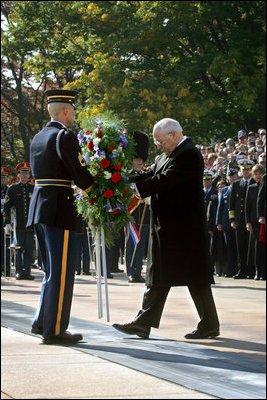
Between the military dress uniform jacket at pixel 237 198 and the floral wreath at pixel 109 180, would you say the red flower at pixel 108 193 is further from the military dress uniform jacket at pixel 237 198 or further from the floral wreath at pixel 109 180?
the military dress uniform jacket at pixel 237 198

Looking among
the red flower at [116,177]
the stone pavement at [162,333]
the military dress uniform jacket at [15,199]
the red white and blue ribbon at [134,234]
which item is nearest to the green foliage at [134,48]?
the red flower at [116,177]

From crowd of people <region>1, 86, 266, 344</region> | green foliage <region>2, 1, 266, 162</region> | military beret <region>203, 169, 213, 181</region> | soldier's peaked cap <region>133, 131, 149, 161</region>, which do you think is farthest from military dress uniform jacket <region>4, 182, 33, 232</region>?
soldier's peaked cap <region>133, 131, 149, 161</region>

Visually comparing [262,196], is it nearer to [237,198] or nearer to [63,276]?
[63,276]

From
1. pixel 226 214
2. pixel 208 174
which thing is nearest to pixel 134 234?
pixel 208 174

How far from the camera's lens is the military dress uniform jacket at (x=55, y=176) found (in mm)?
5172

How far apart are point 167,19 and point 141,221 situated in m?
1.47

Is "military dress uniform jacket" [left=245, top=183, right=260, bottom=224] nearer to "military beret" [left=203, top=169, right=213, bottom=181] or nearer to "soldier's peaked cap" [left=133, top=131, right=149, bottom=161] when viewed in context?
"military beret" [left=203, top=169, right=213, bottom=181]

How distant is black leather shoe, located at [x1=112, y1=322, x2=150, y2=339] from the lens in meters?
5.53

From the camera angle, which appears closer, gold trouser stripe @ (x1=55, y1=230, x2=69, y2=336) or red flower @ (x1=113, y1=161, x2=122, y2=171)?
red flower @ (x1=113, y1=161, x2=122, y2=171)

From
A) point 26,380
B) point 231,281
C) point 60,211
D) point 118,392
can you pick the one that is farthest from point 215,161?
point 26,380

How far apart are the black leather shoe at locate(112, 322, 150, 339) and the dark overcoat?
1.96 ft

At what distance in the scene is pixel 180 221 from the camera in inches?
185

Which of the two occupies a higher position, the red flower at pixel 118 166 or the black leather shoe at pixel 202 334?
the red flower at pixel 118 166

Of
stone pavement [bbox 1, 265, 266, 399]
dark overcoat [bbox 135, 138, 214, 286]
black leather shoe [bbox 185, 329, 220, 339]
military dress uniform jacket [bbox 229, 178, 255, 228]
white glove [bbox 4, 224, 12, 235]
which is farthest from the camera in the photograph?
white glove [bbox 4, 224, 12, 235]
